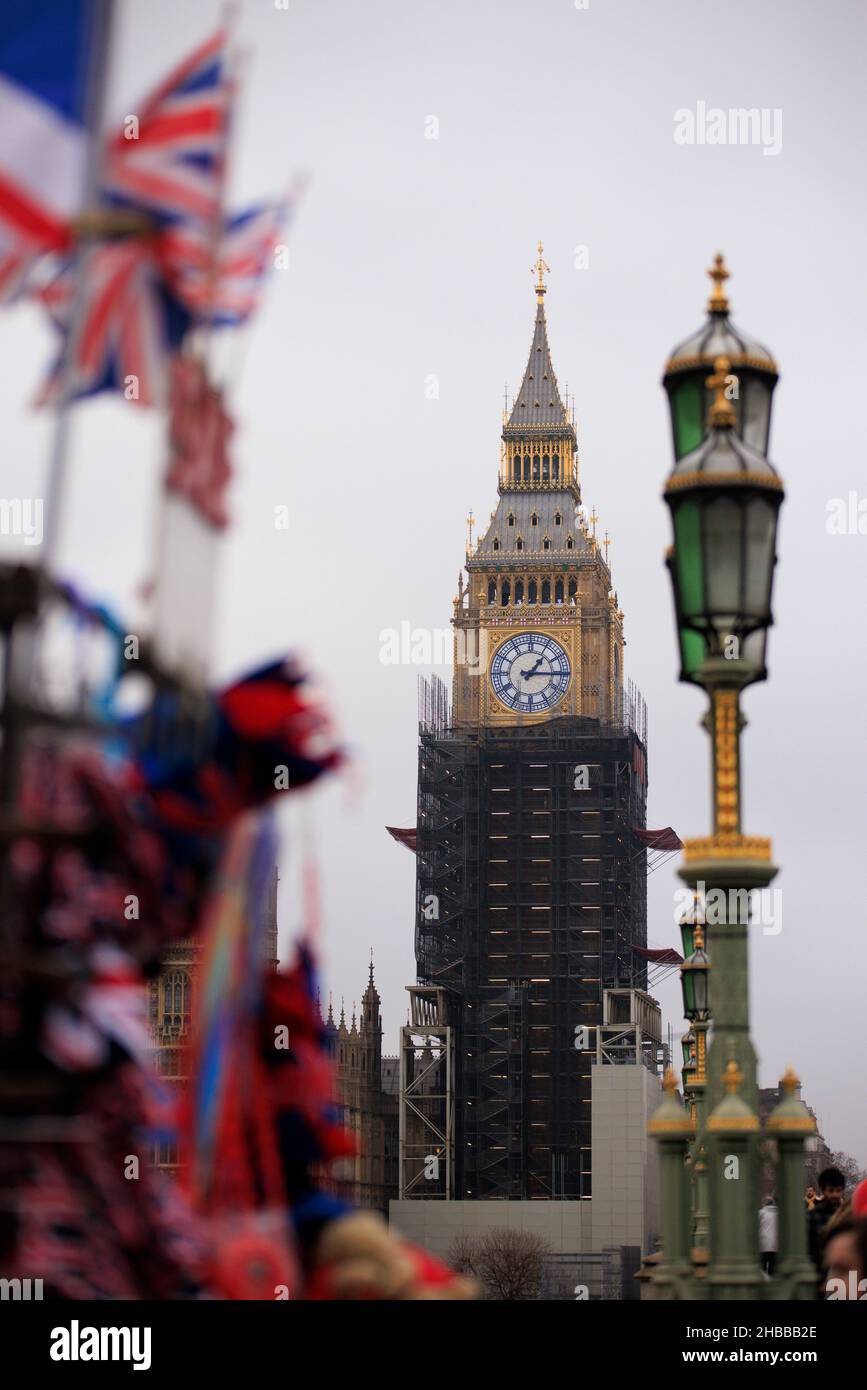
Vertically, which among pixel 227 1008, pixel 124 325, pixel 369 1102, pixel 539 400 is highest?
pixel 539 400

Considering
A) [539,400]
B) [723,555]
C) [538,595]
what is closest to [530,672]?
[538,595]

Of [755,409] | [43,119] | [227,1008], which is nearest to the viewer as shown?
[43,119]

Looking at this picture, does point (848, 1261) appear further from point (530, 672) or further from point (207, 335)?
point (530, 672)

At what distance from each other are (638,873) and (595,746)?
8.84 meters

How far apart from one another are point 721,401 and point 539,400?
118 metres

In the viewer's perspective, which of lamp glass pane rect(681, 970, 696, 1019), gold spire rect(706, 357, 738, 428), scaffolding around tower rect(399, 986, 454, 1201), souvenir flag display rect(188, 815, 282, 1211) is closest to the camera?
souvenir flag display rect(188, 815, 282, 1211)

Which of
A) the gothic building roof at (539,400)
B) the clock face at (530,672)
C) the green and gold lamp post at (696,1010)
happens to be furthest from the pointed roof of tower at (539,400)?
the green and gold lamp post at (696,1010)

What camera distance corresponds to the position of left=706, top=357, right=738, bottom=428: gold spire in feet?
41.0

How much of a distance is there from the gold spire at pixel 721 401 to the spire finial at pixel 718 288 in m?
0.35

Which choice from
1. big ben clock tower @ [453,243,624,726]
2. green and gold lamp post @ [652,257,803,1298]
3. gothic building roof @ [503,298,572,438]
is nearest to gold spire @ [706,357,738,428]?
green and gold lamp post @ [652,257,803,1298]

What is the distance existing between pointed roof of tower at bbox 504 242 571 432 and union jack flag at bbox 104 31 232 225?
120700 mm

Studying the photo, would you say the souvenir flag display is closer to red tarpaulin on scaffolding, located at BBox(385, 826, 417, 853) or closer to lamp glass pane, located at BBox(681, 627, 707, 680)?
lamp glass pane, located at BBox(681, 627, 707, 680)

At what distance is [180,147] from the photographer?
26.4 feet

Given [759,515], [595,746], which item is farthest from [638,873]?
[759,515]
